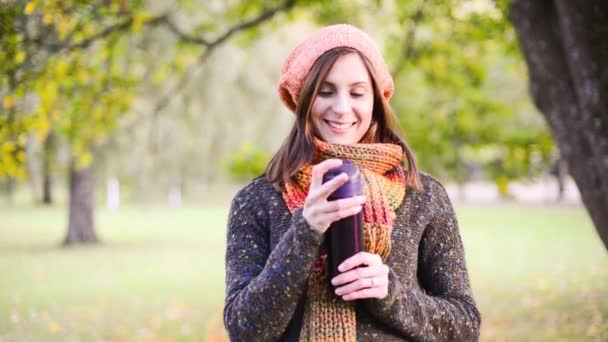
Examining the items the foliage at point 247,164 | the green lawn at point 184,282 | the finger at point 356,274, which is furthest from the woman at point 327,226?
the green lawn at point 184,282

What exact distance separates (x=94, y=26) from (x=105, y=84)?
23.4 inches

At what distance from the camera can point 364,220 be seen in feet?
5.62

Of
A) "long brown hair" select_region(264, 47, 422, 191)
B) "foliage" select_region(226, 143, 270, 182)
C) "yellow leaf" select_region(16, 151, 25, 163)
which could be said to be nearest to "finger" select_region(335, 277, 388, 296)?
"long brown hair" select_region(264, 47, 422, 191)

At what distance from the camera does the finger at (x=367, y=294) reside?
5.33ft

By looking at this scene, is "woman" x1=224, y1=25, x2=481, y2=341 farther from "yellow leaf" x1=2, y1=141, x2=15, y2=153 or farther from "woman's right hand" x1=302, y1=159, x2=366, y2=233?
"yellow leaf" x1=2, y1=141, x2=15, y2=153

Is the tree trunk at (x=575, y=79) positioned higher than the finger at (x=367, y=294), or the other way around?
the tree trunk at (x=575, y=79)

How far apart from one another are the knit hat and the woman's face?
0.03 metres

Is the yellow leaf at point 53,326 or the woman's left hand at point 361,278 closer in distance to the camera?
the woman's left hand at point 361,278

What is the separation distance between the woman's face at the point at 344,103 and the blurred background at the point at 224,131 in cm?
267

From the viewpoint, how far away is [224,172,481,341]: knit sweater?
1.66 meters

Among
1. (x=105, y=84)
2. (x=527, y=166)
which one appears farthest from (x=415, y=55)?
(x=105, y=84)

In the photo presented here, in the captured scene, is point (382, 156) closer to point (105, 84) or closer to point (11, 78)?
point (11, 78)

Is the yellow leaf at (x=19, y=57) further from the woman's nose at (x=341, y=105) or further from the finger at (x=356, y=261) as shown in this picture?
the finger at (x=356, y=261)

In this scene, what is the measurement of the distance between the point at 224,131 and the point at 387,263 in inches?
626
